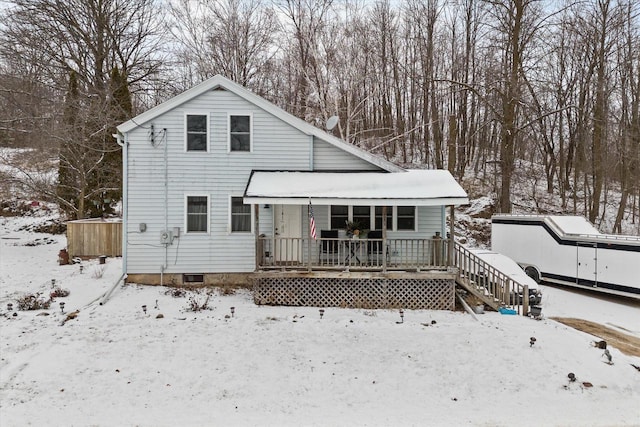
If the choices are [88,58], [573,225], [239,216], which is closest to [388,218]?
[239,216]

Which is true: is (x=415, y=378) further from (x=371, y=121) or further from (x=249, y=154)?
(x=371, y=121)

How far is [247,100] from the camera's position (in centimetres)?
1192

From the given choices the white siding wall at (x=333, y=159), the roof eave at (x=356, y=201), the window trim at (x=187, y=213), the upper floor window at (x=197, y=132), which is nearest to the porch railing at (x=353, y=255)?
the roof eave at (x=356, y=201)

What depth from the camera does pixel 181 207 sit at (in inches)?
467

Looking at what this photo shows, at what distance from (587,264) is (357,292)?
26.2ft

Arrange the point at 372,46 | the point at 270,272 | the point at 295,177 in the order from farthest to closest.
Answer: the point at 372,46 < the point at 295,177 < the point at 270,272

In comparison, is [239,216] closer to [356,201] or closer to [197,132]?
[197,132]

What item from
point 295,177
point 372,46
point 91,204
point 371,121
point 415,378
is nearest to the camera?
point 415,378

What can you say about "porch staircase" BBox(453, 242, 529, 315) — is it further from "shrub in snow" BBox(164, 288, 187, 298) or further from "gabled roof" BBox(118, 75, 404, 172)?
"shrub in snow" BBox(164, 288, 187, 298)

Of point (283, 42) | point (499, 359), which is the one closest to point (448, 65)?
point (283, 42)

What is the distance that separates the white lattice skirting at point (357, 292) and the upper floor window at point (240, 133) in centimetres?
419

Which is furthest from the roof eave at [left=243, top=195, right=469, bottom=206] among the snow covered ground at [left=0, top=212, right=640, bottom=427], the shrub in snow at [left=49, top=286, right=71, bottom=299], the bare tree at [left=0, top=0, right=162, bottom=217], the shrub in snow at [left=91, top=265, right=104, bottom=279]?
the bare tree at [left=0, top=0, right=162, bottom=217]

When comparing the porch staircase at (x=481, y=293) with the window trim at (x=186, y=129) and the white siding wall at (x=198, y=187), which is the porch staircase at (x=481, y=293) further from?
the window trim at (x=186, y=129)

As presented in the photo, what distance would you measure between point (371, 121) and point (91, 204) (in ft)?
67.3
